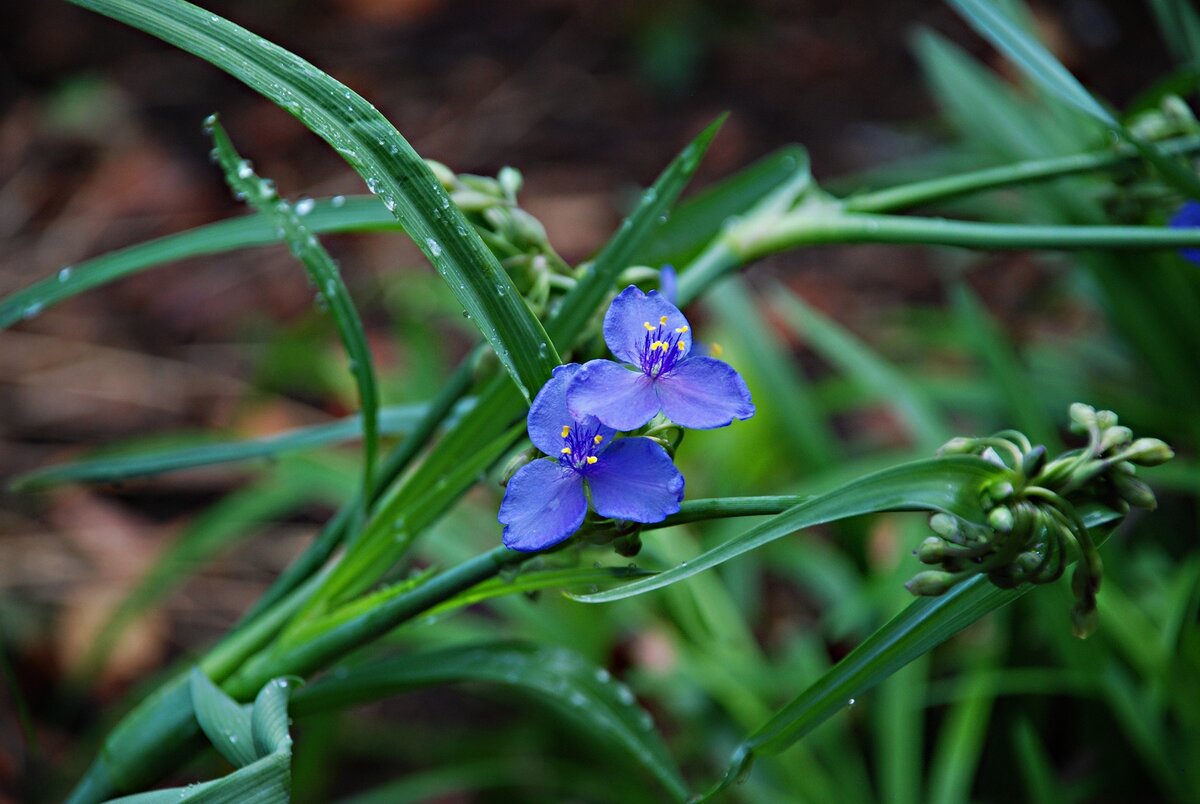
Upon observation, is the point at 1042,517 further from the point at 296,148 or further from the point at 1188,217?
the point at 296,148

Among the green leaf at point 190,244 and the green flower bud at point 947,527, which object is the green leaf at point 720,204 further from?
the green flower bud at point 947,527

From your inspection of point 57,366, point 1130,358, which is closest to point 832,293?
point 1130,358

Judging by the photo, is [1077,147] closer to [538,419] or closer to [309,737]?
[538,419]

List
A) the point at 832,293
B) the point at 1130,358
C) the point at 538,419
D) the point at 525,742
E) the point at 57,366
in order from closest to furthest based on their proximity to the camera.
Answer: the point at 538,419 → the point at 525,742 → the point at 1130,358 → the point at 57,366 → the point at 832,293

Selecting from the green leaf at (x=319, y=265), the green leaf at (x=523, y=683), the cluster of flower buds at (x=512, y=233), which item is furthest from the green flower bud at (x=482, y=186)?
the green leaf at (x=523, y=683)

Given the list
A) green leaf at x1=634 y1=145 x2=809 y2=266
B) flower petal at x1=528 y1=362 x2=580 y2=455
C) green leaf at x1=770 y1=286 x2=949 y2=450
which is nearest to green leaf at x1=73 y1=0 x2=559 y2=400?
flower petal at x1=528 y1=362 x2=580 y2=455

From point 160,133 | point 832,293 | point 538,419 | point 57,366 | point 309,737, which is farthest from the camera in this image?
point 160,133
